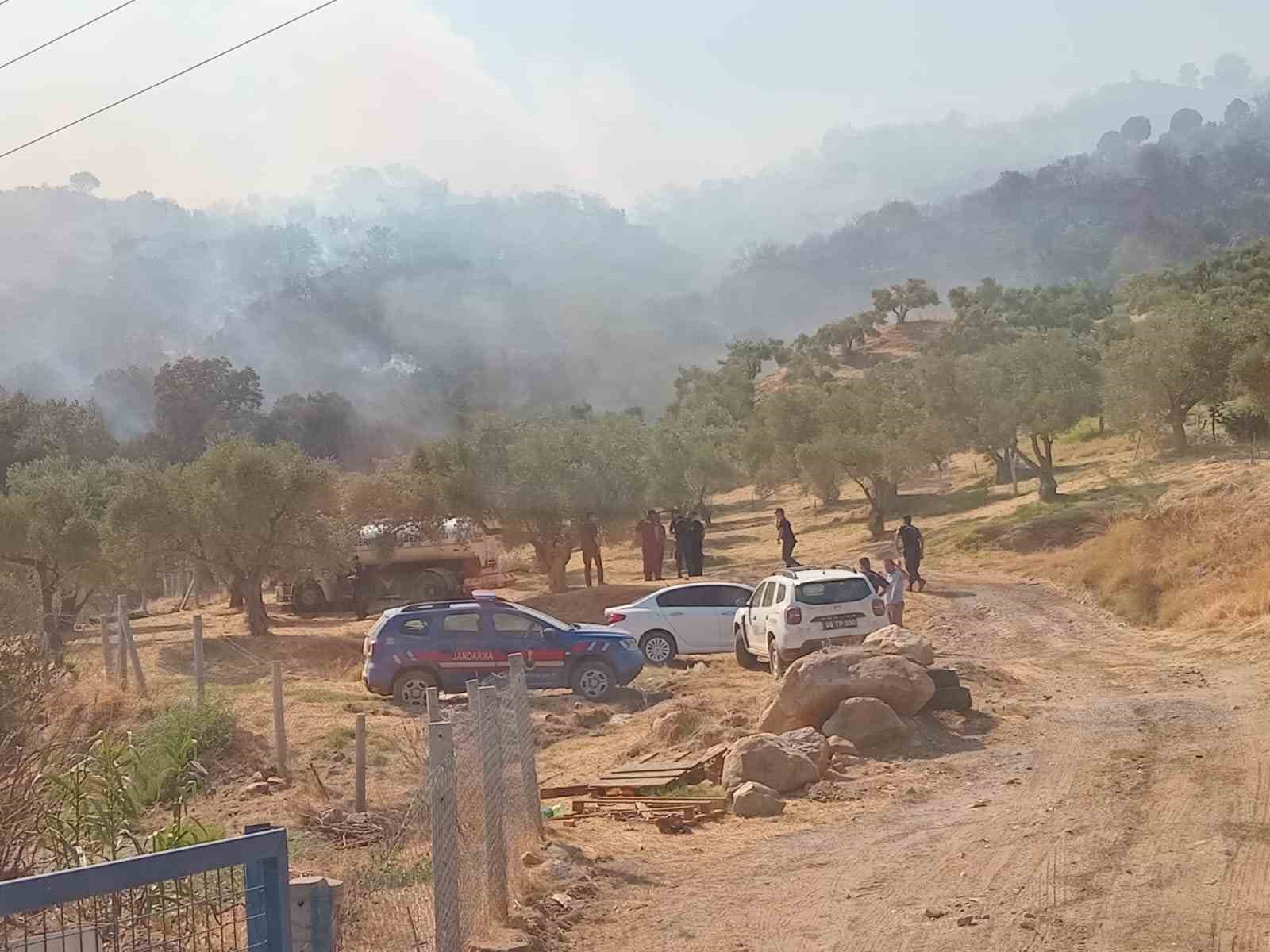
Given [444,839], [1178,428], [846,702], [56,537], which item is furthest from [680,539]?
[444,839]

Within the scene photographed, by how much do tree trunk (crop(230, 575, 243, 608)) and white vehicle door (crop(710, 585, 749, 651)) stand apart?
1384 centimetres

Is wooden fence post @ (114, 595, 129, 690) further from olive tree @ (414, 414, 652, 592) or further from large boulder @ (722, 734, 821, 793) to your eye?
olive tree @ (414, 414, 652, 592)

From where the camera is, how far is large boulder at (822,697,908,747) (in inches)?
581

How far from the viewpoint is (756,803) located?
1220cm

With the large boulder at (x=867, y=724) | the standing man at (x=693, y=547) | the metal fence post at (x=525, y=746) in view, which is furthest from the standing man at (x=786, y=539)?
the metal fence post at (x=525, y=746)

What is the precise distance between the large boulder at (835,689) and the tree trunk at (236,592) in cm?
2118

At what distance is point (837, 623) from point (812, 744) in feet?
24.0

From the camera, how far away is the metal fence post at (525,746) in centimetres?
1038

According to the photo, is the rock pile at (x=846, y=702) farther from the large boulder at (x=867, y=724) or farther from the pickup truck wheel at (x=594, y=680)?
the pickup truck wheel at (x=594, y=680)

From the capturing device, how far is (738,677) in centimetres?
2217

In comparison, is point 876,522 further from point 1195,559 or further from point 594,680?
point 594,680

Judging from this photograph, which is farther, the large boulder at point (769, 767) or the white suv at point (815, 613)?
the white suv at point (815, 613)

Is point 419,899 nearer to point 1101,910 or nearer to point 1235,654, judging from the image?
point 1101,910

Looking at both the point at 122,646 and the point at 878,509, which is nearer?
the point at 122,646
